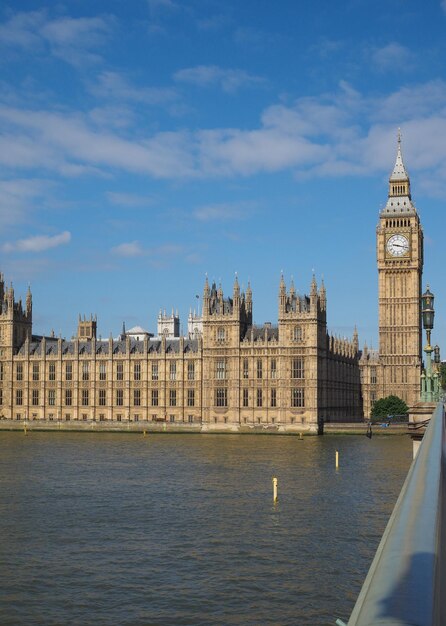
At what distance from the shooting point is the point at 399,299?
134500mm

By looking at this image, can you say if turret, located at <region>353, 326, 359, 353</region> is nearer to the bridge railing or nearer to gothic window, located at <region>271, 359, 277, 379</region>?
gothic window, located at <region>271, 359, 277, 379</region>

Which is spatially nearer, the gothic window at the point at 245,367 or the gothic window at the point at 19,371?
the gothic window at the point at 245,367

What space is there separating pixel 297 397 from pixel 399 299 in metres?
33.1

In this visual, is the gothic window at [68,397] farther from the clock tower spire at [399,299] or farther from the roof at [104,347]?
the clock tower spire at [399,299]

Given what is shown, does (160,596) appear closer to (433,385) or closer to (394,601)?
(433,385)

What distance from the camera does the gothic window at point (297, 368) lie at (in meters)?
113

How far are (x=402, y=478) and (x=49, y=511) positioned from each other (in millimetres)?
25758

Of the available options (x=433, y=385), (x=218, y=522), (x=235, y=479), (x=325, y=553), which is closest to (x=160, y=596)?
(x=325, y=553)

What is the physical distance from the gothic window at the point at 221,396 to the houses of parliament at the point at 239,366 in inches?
5.8

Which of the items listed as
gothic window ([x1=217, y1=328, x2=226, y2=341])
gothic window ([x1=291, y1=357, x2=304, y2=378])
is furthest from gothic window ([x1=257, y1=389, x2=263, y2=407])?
gothic window ([x1=217, y1=328, x2=226, y2=341])

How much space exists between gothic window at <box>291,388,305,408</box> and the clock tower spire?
83.5 ft

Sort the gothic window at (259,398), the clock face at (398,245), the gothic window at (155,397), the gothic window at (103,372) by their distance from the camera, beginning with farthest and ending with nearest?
the clock face at (398,245) < the gothic window at (103,372) < the gothic window at (155,397) < the gothic window at (259,398)

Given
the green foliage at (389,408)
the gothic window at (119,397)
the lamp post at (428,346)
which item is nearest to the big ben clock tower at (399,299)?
the green foliage at (389,408)

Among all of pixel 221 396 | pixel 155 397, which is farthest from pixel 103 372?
pixel 221 396
